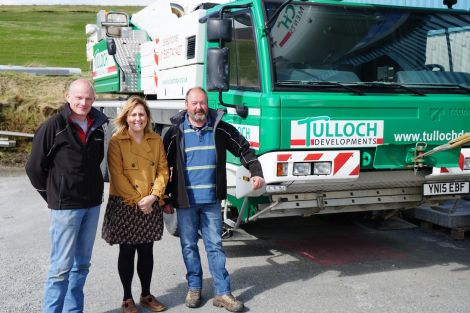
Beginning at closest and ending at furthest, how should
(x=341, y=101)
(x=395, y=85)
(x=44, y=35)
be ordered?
(x=341, y=101) < (x=395, y=85) < (x=44, y=35)

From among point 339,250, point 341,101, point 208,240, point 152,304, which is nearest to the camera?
point 152,304

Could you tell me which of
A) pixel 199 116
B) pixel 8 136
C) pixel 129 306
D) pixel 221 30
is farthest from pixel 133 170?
pixel 8 136

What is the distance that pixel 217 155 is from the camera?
4.60m

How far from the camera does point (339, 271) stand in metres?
5.65

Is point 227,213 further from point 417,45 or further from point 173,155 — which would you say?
point 417,45

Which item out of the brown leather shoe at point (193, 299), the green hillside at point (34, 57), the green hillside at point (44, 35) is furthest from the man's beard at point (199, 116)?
the green hillside at point (44, 35)

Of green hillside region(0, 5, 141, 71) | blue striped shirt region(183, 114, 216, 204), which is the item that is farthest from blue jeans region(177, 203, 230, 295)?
green hillside region(0, 5, 141, 71)

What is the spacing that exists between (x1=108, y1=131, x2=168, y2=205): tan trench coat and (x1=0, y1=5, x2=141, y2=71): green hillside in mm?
24234

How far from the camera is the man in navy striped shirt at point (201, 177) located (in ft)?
15.0

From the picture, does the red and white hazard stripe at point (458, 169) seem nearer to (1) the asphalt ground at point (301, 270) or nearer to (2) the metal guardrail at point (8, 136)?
(1) the asphalt ground at point (301, 270)

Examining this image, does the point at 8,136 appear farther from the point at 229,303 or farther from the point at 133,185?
the point at 229,303

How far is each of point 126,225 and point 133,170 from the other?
41 cm

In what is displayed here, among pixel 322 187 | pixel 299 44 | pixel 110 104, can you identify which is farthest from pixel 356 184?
pixel 110 104

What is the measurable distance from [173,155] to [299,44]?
1579mm
